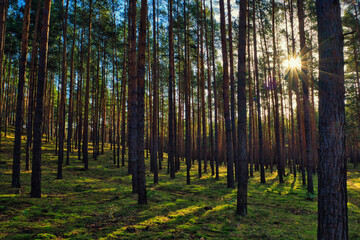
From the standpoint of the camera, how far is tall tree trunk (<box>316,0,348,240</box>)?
3.63 m

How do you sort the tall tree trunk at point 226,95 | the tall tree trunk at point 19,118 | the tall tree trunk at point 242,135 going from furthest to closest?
1. the tall tree trunk at point 226,95
2. the tall tree trunk at point 19,118
3. the tall tree trunk at point 242,135

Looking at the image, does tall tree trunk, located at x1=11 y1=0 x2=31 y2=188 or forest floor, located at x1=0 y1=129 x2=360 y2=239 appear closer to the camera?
forest floor, located at x1=0 y1=129 x2=360 y2=239

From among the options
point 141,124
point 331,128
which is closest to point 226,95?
point 141,124

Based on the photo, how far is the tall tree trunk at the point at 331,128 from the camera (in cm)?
363

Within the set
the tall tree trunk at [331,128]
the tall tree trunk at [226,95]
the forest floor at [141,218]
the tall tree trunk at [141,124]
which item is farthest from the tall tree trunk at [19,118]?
the tall tree trunk at [331,128]

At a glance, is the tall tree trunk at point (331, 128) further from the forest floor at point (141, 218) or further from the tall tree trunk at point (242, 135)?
the tall tree trunk at point (242, 135)

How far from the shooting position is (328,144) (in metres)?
3.79

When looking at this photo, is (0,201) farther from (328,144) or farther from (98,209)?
(328,144)

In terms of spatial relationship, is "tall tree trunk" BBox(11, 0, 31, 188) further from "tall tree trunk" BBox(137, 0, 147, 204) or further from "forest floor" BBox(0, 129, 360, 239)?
"tall tree trunk" BBox(137, 0, 147, 204)

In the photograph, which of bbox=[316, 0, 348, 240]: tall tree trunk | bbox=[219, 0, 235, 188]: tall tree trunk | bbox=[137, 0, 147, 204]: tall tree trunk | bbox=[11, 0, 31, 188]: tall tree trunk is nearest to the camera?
bbox=[316, 0, 348, 240]: tall tree trunk

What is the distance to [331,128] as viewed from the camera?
3791 mm

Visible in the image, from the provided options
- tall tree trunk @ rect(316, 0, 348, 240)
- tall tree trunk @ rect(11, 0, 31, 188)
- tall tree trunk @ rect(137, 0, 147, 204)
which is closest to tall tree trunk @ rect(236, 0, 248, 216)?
tall tree trunk @ rect(316, 0, 348, 240)

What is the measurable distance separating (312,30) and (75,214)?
2307 centimetres

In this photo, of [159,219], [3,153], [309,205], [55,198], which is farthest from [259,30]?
[3,153]
